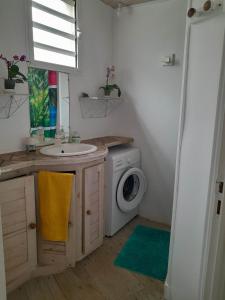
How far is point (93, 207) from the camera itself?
200 cm

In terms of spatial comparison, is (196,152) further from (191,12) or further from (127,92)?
(127,92)

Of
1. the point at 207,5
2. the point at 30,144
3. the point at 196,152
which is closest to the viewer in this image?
the point at 207,5

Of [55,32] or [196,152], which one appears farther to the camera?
[55,32]

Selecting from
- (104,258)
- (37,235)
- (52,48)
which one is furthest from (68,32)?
(104,258)

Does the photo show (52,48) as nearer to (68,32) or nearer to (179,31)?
(68,32)

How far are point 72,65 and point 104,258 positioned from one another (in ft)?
6.37

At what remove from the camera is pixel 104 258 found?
2039mm

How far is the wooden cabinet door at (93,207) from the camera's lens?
189 centimetres

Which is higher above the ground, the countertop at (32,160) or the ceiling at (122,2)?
the ceiling at (122,2)

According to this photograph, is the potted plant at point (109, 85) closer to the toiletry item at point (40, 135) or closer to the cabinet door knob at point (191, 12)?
the toiletry item at point (40, 135)

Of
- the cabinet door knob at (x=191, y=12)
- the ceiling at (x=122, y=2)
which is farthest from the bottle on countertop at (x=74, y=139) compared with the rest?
the ceiling at (x=122, y=2)

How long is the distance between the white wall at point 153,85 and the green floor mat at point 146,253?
1.22 feet

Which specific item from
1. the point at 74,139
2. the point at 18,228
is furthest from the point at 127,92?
the point at 18,228

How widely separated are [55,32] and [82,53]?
0.37 metres
